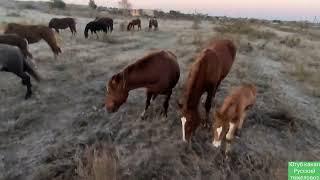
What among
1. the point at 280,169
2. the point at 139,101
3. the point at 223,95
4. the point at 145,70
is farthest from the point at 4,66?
the point at 280,169

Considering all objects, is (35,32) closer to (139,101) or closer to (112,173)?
(139,101)

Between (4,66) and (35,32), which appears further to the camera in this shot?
(35,32)

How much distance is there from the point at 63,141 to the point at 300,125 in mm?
4415

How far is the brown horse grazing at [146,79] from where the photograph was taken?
8.73 metres

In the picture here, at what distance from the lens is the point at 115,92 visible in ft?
28.7

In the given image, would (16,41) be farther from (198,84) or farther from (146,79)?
(198,84)

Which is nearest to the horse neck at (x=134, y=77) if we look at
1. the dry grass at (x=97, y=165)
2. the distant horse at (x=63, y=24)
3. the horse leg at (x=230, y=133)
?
the dry grass at (x=97, y=165)

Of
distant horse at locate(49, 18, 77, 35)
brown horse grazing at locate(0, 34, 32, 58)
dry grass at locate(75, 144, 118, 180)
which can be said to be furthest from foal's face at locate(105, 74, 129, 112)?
distant horse at locate(49, 18, 77, 35)

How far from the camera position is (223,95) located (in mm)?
10523

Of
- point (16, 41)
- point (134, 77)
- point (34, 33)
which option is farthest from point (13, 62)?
point (34, 33)

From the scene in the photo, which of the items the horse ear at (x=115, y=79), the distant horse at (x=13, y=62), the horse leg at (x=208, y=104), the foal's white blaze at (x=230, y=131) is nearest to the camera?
the foal's white blaze at (x=230, y=131)

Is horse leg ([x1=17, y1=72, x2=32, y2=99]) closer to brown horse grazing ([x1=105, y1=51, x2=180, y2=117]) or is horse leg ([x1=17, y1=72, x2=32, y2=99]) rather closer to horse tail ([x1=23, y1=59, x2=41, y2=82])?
horse tail ([x1=23, y1=59, x2=41, y2=82])

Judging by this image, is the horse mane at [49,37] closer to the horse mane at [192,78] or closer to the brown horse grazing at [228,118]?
the horse mane at [192,78]

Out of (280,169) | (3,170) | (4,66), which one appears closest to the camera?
(280,169)
